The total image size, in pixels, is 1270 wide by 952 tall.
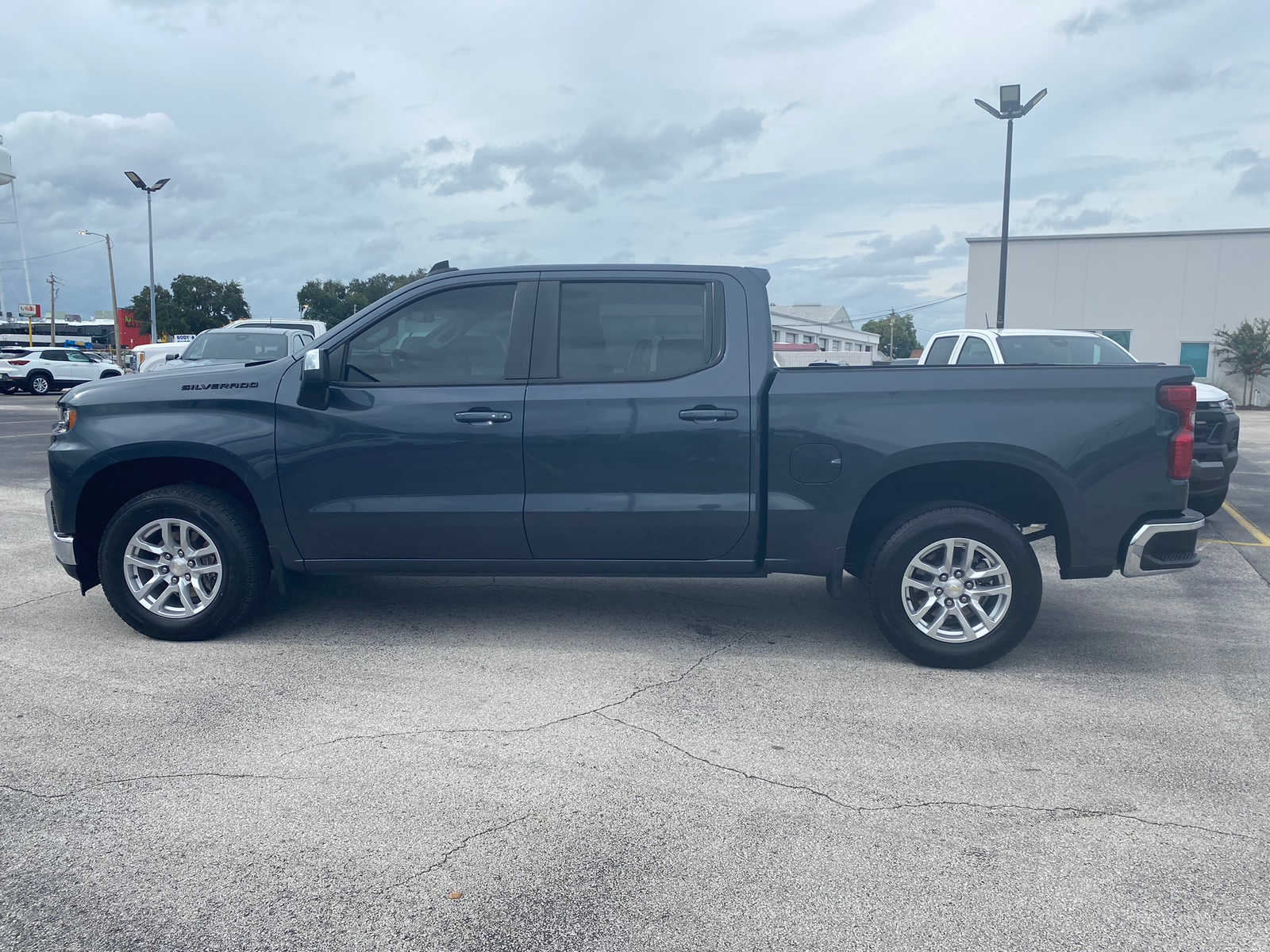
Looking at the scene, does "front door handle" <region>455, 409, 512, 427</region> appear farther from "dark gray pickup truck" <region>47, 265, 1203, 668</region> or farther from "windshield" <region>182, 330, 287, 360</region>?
"windshield" <region>182, 330, 287, 360</region>

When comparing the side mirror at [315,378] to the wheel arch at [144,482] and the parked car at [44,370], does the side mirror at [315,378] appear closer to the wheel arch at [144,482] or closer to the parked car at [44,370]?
the wheel arch at [144,482]

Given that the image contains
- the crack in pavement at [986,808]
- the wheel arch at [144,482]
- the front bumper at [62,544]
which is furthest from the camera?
the front bumper at [62,544]

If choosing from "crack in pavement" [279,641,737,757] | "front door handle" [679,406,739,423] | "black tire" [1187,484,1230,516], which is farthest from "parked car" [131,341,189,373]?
"black tire" [1187,484,1230,516]

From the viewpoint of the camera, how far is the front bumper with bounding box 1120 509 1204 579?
4910 mm

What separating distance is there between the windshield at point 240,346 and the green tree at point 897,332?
9945cm

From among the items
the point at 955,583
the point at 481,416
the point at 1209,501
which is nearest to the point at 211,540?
the point at 481,416

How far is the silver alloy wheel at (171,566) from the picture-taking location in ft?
17.4

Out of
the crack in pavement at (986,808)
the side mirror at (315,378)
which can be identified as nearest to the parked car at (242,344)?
the side mirror at (315,378)

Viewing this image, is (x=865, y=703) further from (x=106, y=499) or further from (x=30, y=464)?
(x=30, y=464)

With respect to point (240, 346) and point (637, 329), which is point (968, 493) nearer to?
point (637, 329)

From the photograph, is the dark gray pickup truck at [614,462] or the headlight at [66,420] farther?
the headlight at [66,420]

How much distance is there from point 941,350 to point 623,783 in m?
9.34

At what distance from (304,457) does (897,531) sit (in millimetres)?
3008

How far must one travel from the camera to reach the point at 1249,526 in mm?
9523
